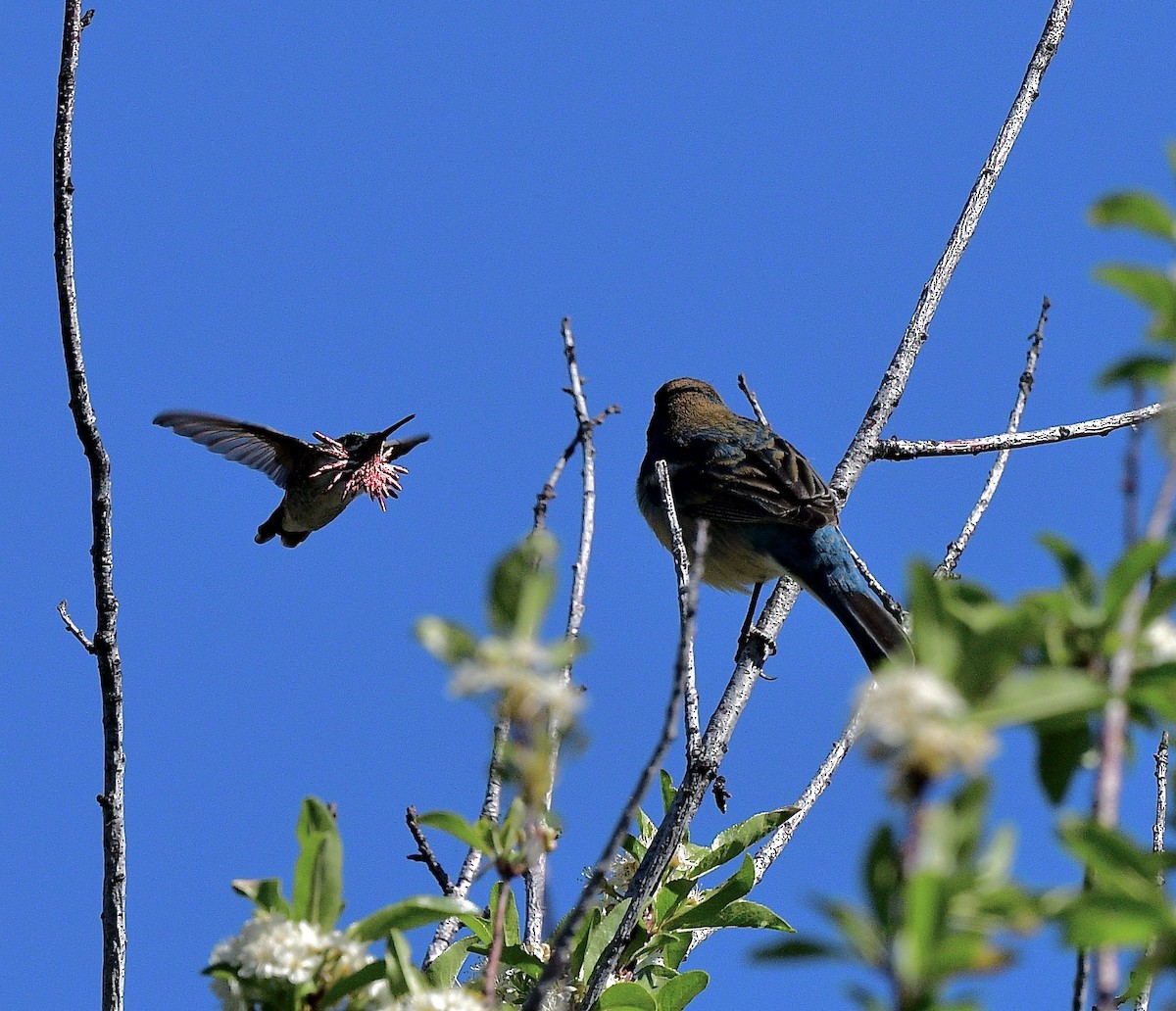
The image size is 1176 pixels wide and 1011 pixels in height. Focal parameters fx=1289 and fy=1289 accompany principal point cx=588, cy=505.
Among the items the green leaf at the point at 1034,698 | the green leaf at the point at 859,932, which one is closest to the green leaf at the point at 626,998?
the green leaf at the point at 859,932

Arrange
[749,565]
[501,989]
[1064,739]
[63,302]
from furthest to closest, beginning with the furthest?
[749,565]
[63,302]
[501,989]
[1064,739]

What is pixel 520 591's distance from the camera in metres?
1.42

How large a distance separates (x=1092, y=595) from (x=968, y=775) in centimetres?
46

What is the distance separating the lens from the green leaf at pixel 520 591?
1.40 metres

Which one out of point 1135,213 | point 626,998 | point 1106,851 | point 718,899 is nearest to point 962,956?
point 1106,851

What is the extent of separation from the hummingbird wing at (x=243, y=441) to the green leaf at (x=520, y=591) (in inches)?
249

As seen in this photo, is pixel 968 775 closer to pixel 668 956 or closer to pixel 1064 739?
pixel 1064 739

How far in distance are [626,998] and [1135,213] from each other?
1994mm

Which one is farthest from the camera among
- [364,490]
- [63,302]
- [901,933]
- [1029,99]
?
[364,490]

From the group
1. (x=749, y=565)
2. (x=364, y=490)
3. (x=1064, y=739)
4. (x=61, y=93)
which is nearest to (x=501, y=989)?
(x=1064, y=739)

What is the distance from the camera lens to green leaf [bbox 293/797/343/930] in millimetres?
1804

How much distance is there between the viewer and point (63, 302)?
3898 millimetres

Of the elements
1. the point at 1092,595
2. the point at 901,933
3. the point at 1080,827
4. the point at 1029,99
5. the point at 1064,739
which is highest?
the point at 1029,99

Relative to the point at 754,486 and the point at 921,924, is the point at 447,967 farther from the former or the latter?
the point at 754,486
